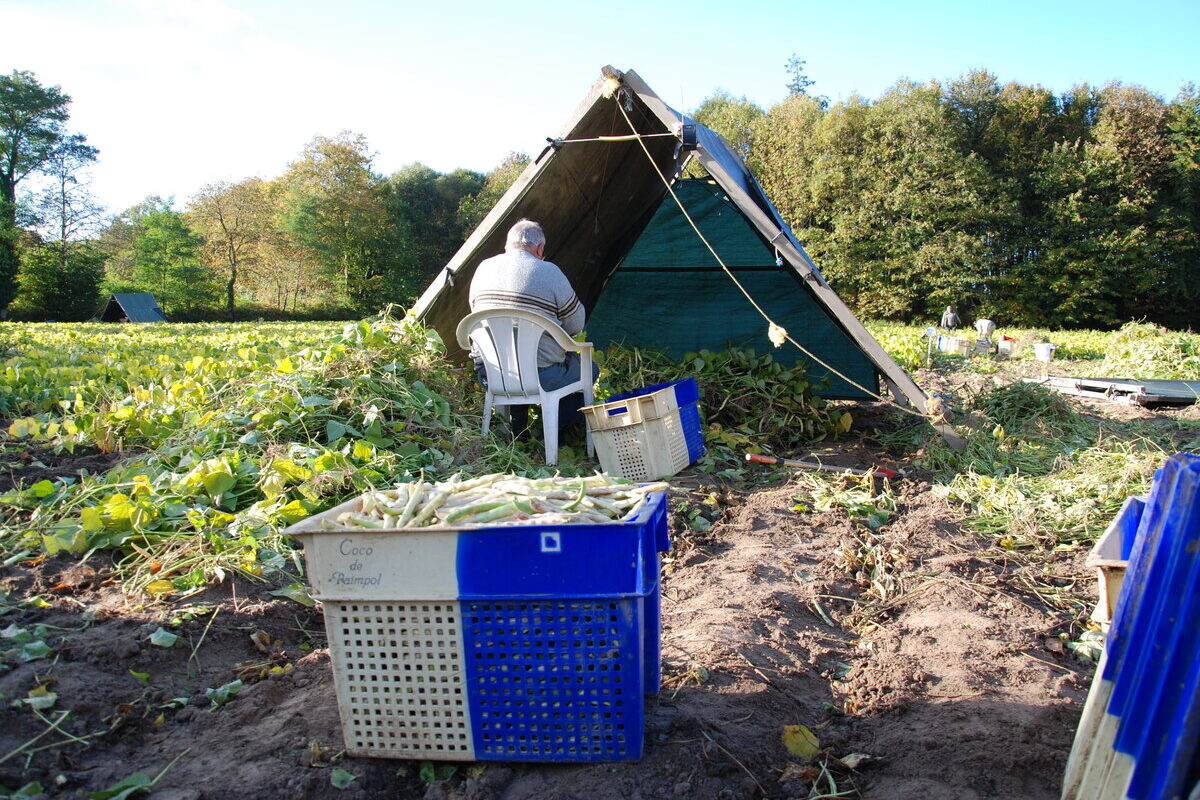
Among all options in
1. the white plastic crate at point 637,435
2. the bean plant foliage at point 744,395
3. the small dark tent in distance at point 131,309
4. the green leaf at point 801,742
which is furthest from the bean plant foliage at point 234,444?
the small dark tent in distance at point 131,309

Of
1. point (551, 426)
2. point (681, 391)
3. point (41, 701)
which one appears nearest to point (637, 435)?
point (681, 391)

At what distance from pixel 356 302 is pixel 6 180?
72.6 ft

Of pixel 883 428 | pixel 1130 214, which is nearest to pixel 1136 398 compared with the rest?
pixel 883 428

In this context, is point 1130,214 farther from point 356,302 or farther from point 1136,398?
point 356,302

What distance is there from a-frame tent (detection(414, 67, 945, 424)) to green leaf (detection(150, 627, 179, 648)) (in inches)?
135

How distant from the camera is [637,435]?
4863 mm

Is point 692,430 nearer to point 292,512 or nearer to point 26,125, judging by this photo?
point 292,512

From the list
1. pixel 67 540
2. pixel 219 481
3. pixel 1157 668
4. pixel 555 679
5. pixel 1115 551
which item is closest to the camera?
pixel 1157 668

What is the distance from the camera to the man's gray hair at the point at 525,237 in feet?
16.5

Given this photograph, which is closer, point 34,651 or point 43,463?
point 34,651

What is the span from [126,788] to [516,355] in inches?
133

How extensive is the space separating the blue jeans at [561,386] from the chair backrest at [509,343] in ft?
0.33

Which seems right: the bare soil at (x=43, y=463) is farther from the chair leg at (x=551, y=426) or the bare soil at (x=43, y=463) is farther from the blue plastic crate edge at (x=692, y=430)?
the blue plastic crate edge at (x=692, y=430)

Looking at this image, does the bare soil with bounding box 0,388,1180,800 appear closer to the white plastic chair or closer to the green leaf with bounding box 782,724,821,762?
the green leaf with bounding box 782,724,821,762
